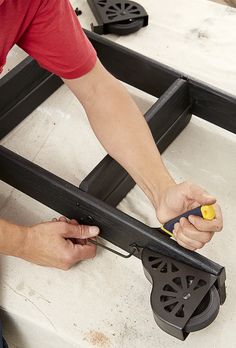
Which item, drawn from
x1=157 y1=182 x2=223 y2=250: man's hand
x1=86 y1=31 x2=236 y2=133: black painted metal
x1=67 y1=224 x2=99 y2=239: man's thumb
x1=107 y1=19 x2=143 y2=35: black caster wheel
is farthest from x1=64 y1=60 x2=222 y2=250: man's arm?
x1=107 y1=19 x2=143 y2=35: black caster wheel

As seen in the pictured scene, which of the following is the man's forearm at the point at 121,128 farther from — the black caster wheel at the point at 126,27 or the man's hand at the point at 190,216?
the black caster wheel at the point at 126,27

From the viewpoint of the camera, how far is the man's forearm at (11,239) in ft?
3.20

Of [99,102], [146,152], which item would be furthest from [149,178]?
[99,102]

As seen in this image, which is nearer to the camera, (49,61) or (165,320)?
(165,320)

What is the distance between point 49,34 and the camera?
1020mm

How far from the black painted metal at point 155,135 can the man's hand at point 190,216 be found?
16 centimetres

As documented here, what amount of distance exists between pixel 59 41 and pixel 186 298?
560 mm

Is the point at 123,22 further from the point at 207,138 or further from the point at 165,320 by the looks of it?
the point at 165,320

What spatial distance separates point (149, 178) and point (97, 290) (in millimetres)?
250

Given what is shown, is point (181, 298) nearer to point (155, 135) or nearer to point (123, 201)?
point (123, 201)

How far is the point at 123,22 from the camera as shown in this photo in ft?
4.99

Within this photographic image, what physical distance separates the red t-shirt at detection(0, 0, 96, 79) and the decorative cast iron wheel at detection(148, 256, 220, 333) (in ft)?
1.49

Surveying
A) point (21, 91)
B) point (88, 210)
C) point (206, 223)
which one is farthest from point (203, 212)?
point (21, 91)

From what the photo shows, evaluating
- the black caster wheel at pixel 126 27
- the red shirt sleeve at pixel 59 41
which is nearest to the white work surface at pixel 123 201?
the black caster wheel at pixel 126 27
